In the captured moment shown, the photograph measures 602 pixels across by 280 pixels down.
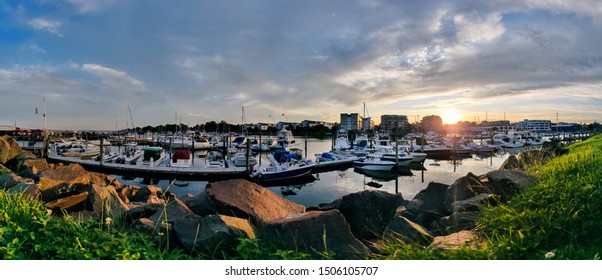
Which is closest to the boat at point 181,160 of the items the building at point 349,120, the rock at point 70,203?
the rock at point 70,203

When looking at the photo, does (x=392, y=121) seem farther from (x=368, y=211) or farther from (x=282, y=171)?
(x=368, y=211)

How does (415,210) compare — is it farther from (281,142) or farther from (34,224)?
(281,142)

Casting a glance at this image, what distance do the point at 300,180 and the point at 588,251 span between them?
22.1 meters

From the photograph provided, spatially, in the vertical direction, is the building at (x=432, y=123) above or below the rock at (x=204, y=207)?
above

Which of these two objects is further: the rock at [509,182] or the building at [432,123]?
the building at [432,123]

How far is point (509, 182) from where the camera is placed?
6.26 meters

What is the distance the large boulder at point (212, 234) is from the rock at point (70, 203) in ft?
16.0

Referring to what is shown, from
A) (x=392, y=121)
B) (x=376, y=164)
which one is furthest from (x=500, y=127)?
(x=376, y=164)

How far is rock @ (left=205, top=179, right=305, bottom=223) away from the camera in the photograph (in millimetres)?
5418

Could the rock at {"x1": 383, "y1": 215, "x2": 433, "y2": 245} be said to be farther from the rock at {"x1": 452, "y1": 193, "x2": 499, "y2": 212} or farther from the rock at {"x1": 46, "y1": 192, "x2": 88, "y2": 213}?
the rock at {"x1": 46, "y1": 192, "x2": 88, "y2": 213}

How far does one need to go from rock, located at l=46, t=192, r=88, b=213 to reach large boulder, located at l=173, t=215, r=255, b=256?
4864 mm

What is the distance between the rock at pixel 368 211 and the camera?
6.89m

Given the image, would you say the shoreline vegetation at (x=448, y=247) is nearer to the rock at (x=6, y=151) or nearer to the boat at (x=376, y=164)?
the rock at (x=6, y=151)

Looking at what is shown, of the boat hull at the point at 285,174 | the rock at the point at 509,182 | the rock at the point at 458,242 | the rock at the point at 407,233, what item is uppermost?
the rock at the point at 509,182
